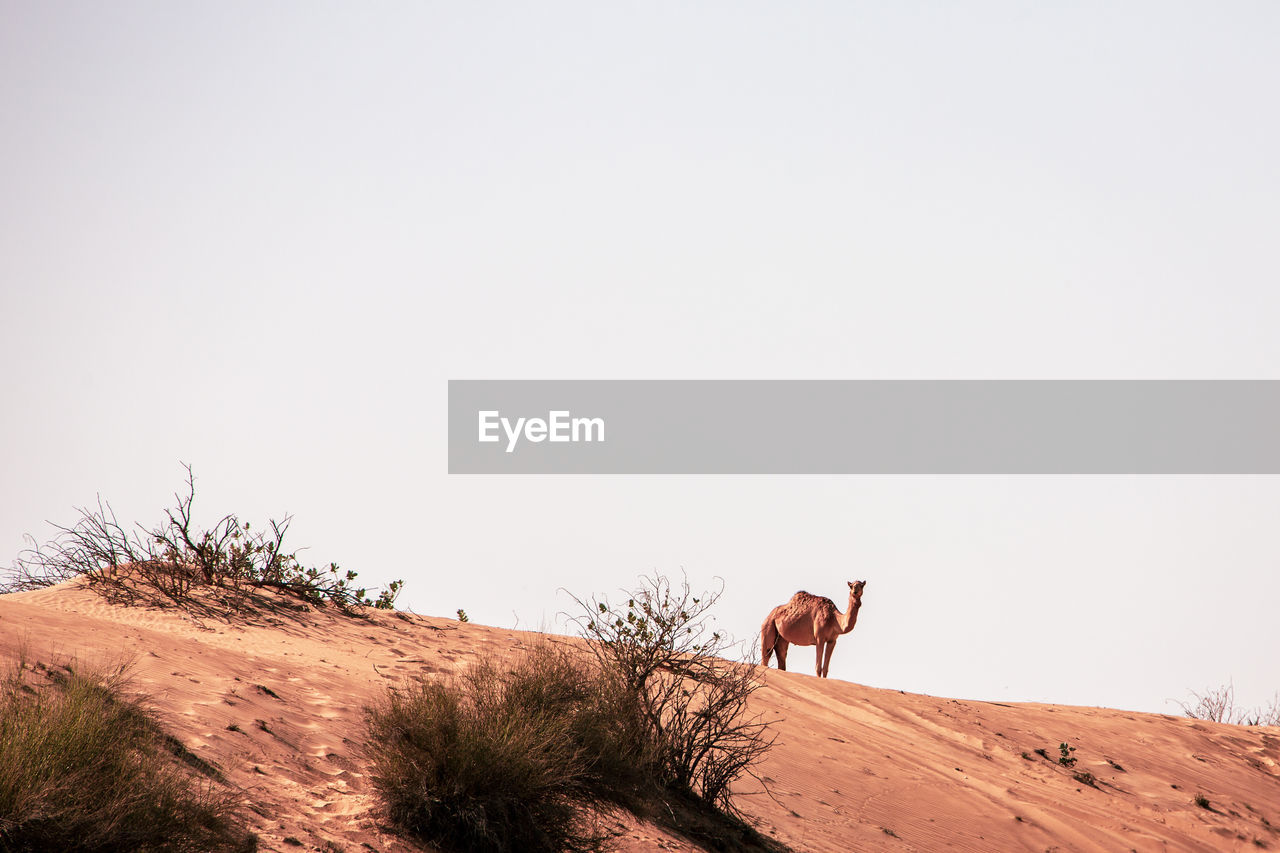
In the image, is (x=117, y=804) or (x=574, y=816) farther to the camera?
(x=574, y=816)

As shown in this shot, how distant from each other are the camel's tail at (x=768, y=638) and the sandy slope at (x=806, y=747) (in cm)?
335

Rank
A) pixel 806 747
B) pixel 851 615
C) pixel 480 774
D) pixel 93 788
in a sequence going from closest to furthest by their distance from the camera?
pixel 93 788 < pixel 480 774 < pixel 806 747 < pixel 851 615

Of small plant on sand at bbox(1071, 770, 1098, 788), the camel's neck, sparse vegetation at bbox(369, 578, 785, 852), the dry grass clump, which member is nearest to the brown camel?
the camel's neck

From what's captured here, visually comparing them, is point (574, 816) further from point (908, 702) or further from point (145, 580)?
point (908, 702)

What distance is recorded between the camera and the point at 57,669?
341 inches

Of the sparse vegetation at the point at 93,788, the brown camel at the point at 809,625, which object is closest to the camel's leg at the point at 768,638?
the brown camel at the point at 809,625

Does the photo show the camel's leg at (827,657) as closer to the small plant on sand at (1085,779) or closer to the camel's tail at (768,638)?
the camel's tail at (768,638)

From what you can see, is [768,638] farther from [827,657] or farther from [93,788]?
[93,788]

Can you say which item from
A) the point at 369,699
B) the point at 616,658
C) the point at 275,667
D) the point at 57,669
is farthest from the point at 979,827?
the point at 57,669

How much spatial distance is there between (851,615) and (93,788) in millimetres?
14951

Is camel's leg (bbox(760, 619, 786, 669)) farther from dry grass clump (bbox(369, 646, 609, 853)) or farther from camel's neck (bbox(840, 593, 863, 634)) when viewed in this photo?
dry grass clump (bbox(369, 646, 609, 853))

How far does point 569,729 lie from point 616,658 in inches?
63.2

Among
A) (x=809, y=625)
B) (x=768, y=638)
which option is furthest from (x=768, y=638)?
(x=809, y=625)

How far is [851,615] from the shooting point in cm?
1958
